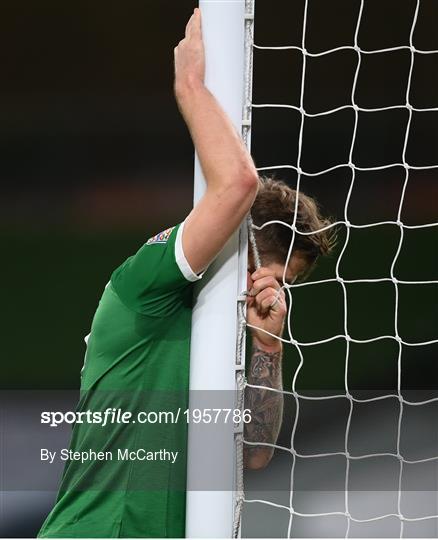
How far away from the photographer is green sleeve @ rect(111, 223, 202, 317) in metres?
0.86

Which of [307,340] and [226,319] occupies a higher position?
[226,319]

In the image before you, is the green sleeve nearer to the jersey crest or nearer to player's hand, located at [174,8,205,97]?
the jersey crest

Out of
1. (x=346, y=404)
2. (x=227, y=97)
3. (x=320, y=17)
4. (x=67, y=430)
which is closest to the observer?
(x=227, y=97)

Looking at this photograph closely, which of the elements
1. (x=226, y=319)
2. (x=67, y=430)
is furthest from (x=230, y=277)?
(x=67, y=430)

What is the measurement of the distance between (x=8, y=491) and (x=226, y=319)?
220cm

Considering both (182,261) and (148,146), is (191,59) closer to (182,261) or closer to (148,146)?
(182,261)

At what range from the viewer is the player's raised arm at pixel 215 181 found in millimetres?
844

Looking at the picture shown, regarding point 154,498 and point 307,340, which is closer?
point 154,498

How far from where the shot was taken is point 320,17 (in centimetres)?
350

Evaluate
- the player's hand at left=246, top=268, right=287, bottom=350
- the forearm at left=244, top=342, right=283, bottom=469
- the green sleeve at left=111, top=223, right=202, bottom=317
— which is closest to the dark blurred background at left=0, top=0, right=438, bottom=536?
the forearm at left=244, top=342, right=283, bottom=469

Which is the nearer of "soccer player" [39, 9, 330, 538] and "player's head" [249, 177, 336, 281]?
"soccer player" [39, 9, 330, 538]

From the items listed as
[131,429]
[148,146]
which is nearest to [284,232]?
[131,429]

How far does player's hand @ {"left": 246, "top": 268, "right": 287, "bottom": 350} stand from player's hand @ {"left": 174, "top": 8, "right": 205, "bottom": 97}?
227mm

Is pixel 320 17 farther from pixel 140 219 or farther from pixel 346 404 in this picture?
pixel 346 404
